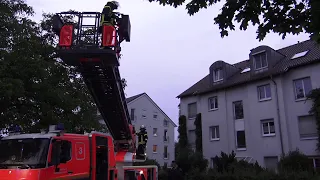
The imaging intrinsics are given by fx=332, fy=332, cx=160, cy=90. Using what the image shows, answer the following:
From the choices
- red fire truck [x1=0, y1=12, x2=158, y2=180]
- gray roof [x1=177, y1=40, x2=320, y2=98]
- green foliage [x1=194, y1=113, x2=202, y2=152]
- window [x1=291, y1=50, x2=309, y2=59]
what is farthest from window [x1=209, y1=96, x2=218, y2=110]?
red fire truck [x1=0, y1=12, x2=158, y2=180]

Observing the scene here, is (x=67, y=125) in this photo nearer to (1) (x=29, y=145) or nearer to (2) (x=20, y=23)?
(2) (x=20, y=23)

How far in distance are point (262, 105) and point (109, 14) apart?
63.4 ft

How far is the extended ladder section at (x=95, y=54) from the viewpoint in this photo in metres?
8.38

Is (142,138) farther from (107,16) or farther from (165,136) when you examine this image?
(165,136)

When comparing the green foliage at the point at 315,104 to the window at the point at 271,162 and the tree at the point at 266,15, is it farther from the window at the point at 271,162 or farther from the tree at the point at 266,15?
the tree at the point at 266,15

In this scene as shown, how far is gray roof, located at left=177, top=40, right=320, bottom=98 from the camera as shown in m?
23.7

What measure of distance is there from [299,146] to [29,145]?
19.8 m

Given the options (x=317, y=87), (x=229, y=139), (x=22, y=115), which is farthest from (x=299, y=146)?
(x=22, y=115)

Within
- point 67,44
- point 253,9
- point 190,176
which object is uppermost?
point 67,44

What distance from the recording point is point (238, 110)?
2797 centimetres

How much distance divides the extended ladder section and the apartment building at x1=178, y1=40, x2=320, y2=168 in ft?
53.8

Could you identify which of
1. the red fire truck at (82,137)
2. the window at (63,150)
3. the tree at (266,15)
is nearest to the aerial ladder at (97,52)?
the red fire truck at (82,137)

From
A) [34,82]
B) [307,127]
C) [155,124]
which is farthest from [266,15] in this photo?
[155,124]

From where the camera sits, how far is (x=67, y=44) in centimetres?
852
